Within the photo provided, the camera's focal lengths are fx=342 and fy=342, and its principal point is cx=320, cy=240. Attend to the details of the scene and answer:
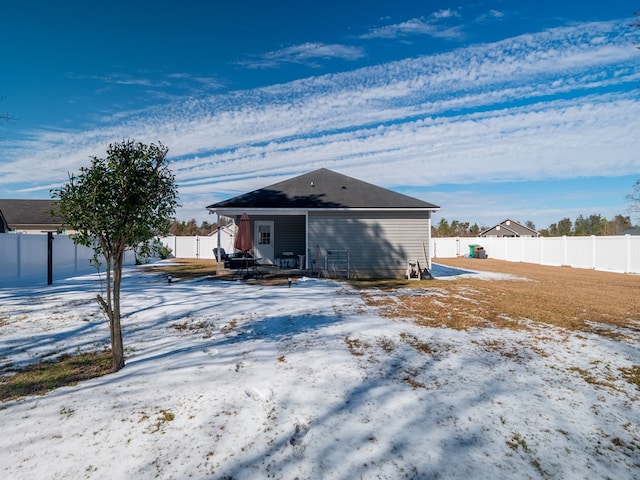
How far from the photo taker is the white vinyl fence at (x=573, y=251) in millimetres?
17484

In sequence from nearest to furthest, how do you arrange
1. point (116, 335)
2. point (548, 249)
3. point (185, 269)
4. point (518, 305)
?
point (116, 335) → point (518, 305) → point (185, 269) → point (548, 249)

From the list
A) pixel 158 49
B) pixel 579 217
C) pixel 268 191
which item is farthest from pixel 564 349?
pixel 579 217

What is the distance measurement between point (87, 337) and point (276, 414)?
4.20 metres

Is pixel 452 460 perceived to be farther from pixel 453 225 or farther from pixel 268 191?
pixel 453 225

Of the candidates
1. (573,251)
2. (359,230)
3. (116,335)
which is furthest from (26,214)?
(573,251)

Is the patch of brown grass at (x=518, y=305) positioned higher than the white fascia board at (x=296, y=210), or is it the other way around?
the white fascia board at (x=296, y=210)

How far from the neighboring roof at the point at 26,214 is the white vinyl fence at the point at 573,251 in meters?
35.8

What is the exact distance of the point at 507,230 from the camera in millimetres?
48594

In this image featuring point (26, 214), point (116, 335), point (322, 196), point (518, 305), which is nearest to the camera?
point (116, 335)

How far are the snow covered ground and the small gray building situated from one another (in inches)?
1850

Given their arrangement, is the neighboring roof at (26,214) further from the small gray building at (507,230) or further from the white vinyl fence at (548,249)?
the small gray building at (507,230)

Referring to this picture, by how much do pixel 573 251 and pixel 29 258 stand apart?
1111 inches

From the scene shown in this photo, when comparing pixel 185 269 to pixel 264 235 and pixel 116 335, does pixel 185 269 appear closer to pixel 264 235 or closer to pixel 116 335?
pixel 264 235

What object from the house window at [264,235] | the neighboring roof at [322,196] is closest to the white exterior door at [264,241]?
the house window at [264,235]
